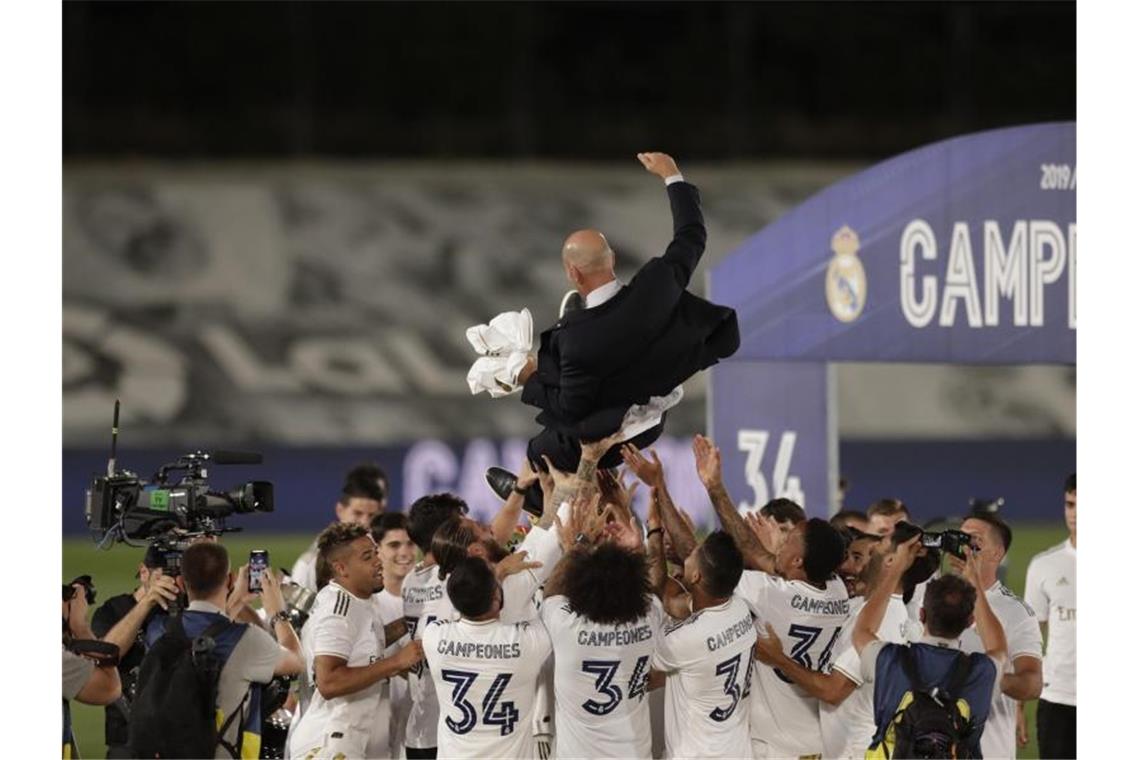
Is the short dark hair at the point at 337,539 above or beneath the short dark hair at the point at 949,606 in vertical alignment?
above

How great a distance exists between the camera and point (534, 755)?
7129mm

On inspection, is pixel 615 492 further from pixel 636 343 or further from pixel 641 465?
pixel 636 343

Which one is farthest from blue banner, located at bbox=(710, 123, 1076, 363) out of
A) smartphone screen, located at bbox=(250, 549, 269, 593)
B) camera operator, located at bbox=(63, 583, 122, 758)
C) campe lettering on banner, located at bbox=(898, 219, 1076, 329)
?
camera operator, located at bbox=(63, 583, 122, 758)

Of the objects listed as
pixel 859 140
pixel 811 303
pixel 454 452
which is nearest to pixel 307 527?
pixel 454 452

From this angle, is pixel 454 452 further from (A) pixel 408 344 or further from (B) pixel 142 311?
(B) pixel 142 311

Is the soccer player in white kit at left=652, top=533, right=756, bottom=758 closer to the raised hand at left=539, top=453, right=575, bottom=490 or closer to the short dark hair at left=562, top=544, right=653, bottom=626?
the short dark hair at left=562, top=544, right=653, bottom=626

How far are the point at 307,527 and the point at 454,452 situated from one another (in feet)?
7.35

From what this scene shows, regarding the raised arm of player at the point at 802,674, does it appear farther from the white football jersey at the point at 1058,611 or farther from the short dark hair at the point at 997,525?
the white football jersey at the point at 1058,611

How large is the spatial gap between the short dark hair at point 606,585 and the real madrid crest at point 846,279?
17.1 feet

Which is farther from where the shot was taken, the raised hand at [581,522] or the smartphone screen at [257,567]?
the smartphone screen at [257,567]

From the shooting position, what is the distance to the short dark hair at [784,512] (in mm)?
8352

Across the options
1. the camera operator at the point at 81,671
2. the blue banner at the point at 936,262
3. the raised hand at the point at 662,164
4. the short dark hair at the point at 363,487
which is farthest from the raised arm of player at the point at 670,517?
the blue banner at the point at 936,262

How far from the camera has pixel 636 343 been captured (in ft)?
Result: 21.7

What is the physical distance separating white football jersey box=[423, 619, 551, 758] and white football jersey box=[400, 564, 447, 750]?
0.78m
